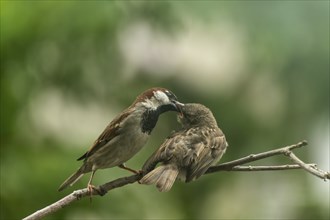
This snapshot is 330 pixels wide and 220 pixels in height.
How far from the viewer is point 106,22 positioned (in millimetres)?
4137

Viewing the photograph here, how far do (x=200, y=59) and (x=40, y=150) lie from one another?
1.36 metres

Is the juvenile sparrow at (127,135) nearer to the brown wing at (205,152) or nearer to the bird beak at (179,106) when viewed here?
the bird beak at (179,106)

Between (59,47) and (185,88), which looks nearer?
(59,47)

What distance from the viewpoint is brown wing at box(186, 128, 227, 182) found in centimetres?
195

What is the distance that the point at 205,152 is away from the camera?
2053 millimetres

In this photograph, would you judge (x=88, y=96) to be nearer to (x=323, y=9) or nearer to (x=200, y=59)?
(x=200, y=59)

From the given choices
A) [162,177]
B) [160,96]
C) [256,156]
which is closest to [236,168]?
[256,156]

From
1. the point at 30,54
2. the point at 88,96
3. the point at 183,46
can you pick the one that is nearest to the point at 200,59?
the point at 183,46

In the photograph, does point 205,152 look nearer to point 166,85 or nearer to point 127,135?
point 127,135

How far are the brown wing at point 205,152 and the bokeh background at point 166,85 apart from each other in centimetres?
146

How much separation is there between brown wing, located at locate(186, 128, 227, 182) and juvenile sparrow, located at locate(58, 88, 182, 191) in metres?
0.15

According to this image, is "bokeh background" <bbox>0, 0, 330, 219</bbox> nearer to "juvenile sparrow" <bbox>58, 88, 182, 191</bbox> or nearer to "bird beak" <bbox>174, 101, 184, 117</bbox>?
"bird beak" <bbox>174, 101, 184, 117</bbox>

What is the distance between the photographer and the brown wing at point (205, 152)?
1.95 meters

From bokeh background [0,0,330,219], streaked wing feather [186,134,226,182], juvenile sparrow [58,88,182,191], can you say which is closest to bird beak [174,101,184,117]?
juvenile sparrow [58,88,182,191]
